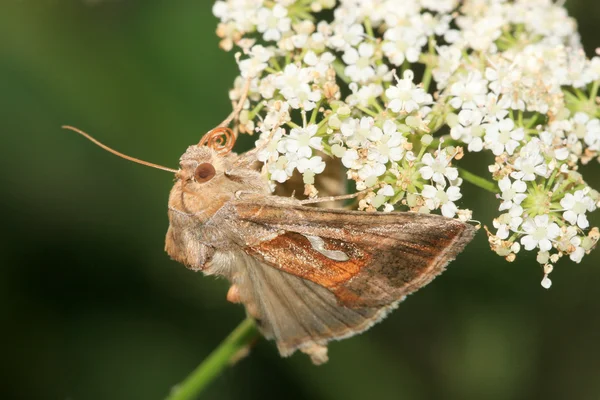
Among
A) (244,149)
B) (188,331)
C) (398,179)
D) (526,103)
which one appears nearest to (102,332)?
(188,331)

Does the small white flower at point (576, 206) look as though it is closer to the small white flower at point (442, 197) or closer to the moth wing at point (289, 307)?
the small white flower at point (442, 197)

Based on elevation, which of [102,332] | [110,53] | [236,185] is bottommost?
[102,332]

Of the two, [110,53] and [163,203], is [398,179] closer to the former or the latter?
[163,203]

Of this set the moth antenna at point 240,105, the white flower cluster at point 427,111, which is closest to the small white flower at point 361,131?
the white flower cluster at point 427,111

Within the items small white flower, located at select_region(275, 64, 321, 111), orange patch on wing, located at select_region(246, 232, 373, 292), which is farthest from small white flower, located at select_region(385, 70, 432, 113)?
orange patch on wing, located at select_region(246, 232, 373, 292)

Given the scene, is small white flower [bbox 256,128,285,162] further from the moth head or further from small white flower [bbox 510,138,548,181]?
small white flower [bbox 510,138,548,181]
